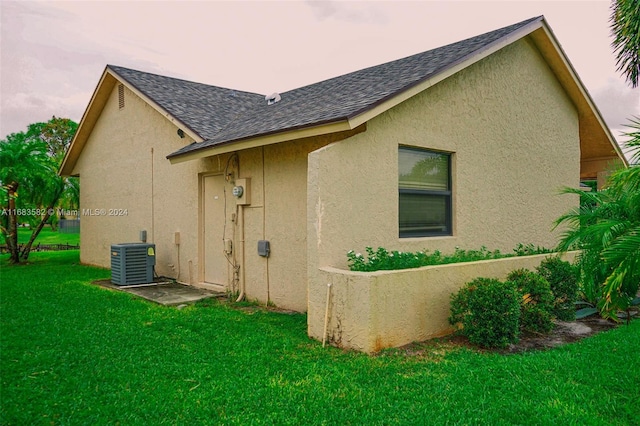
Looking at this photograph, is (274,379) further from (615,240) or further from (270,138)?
(270,138)

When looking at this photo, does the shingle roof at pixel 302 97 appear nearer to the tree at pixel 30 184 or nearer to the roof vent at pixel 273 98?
the roof vent at pixel 273 98

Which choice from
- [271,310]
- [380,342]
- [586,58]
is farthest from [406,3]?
[380,342]

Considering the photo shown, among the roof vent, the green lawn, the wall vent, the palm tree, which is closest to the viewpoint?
the green lawn

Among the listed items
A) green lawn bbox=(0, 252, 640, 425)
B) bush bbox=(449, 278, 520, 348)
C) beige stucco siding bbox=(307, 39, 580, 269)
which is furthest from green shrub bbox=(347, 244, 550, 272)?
green lawn bbox=(0, 252, 640, 425)

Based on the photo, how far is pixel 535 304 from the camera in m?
→ 6.39

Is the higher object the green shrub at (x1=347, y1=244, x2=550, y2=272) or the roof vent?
the roof vent

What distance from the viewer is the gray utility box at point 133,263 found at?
10.4 m

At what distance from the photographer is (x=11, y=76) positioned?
33.4 feet

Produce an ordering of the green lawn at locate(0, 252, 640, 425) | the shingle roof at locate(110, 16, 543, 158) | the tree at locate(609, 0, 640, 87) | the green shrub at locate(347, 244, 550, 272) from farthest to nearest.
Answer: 1. the tree at locate(609, 0, 640, 87)
2. the shingle roof at locate(110, 16, 543, 158)
3. the green shrub at locate(347, 244, 550, 272)
4. the green lawn at locate(0, 252, 640, 425)

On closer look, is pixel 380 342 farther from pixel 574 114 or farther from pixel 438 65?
pixel 574 114

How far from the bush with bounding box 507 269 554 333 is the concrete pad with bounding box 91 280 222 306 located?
223 inches

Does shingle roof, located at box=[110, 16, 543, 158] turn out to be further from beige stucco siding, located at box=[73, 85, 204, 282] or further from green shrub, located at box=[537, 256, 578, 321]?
green shrub, located at box=[537, 256, 578, 321]

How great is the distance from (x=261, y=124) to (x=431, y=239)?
3.80m

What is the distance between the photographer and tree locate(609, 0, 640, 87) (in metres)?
10.3
